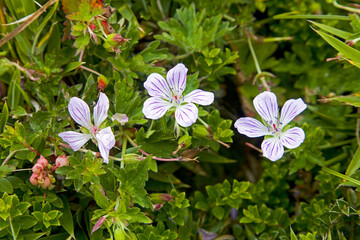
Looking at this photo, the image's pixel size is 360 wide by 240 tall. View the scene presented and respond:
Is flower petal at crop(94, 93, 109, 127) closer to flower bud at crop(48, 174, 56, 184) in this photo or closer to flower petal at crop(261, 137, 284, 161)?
flower bud at crop(48, 174, 56, 184)

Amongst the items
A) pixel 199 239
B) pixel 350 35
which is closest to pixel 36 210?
pixel 199 239

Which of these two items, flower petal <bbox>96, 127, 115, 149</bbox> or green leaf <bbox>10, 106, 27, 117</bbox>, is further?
green leaf <bbox>10, 106, 27, 117</bbox>

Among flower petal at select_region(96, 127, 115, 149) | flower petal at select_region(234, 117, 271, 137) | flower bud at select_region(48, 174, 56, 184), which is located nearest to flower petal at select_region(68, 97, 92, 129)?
flower petal at select_region(96, 127, 115, 149)

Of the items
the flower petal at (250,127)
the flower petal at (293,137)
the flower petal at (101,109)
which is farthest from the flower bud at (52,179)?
the flower petal at (293,137)

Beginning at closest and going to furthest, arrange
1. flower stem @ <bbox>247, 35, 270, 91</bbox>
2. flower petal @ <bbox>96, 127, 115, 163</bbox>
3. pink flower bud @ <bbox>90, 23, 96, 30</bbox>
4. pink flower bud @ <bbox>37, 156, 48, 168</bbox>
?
flower petal @ <bbox>96, 127, 115, 163</bbox> → pink flower bud @ <bbox>37, 156, 48, 168</bbox> → pink flower bud @ <bbox>90, 23, 96, 30</bbox> → flower stem @ <bbox>247, 35, 270, 91</bbox>

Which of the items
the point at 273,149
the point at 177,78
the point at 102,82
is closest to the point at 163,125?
the point at 177,78

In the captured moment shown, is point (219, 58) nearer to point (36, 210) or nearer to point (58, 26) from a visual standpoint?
point (58, 26)

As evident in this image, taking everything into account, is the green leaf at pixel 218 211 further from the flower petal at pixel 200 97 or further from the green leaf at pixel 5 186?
the green leaf at pixel 5 186
